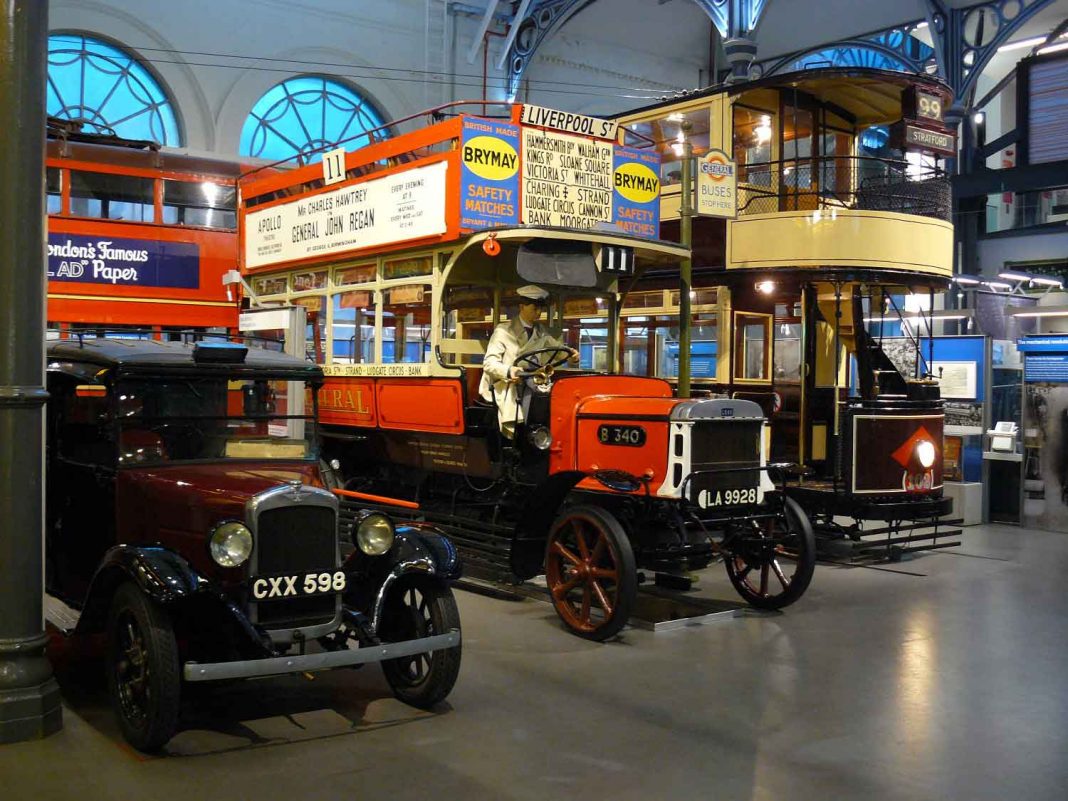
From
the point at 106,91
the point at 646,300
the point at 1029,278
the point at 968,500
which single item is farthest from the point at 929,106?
the point at 106,91

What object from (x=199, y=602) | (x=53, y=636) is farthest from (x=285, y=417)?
(x=53, y=636)

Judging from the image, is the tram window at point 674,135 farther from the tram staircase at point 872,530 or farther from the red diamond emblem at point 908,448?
the red diamond emblem at point 908,448

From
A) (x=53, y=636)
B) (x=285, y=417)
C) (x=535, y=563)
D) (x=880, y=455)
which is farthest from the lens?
(x=880, y=455)

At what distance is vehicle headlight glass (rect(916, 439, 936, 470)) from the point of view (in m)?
9.85

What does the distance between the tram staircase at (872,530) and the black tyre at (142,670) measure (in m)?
6.77

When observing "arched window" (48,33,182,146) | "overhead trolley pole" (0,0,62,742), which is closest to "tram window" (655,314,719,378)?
"overhead trolley pole" (0,0,62,742)

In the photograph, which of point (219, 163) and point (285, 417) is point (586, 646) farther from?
point (219, 163)

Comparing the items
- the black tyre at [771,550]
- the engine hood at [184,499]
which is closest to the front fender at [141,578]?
the engine hood at [184,499]

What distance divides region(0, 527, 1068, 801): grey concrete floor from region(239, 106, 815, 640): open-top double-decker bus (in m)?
0.63

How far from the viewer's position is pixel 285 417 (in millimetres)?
5992

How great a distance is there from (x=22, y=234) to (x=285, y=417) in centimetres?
172

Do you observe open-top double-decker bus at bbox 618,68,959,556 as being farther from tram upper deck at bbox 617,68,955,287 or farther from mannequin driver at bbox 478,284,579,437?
mannequin driver at bbox 478,284,579,437

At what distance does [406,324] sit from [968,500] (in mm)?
6907

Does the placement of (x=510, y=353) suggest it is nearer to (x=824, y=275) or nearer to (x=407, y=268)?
(x=407, y=268)
